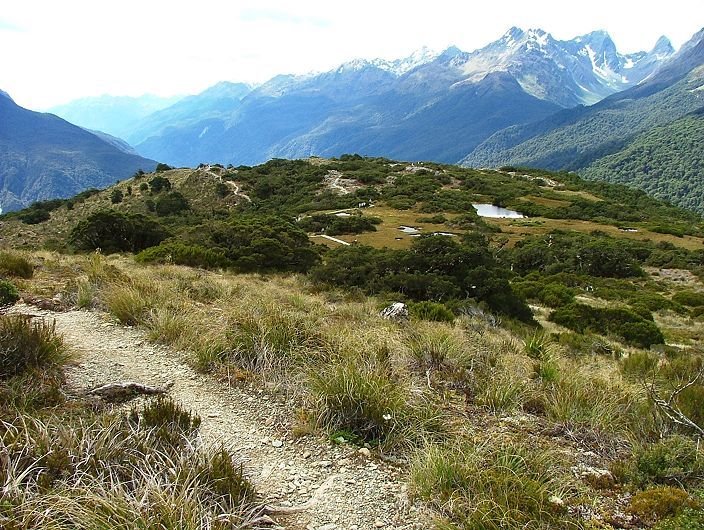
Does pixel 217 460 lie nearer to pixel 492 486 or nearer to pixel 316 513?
pixel 316 513

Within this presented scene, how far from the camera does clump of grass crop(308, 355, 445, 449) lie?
176 inches

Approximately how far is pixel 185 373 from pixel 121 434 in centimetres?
220

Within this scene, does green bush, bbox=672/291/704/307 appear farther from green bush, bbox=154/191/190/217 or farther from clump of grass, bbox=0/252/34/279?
green bush, bbox=154/191/190/217

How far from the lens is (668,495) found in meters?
3.67

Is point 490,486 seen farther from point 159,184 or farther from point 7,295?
point 159,184

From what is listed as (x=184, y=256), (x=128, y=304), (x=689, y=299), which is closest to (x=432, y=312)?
(x=128, y=304)

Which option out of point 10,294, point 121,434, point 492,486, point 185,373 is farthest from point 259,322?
point 10,294

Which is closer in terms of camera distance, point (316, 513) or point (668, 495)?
point (316, 513)

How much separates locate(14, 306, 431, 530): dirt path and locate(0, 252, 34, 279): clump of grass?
601 centimetres

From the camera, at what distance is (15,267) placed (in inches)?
437

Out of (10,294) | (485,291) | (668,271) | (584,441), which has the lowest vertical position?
(668,271)

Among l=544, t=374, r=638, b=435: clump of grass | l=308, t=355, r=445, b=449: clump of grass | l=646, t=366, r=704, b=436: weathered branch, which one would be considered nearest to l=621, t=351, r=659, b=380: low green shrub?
l=544, t=374, r=638, b=435: clump of grass

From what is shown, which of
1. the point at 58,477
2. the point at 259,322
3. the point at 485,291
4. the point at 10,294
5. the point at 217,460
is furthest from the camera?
the point at 485,291

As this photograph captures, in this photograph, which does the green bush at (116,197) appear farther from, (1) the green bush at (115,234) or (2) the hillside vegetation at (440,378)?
(2) the hillside vegetation at (440,378)
